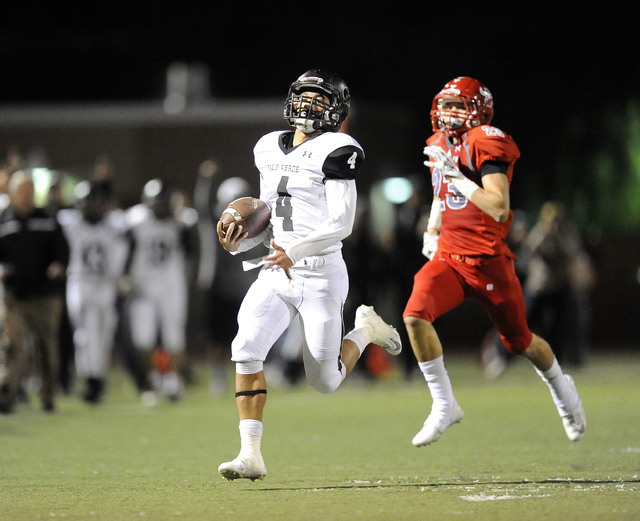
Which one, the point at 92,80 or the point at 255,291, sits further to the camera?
the point at 92,80

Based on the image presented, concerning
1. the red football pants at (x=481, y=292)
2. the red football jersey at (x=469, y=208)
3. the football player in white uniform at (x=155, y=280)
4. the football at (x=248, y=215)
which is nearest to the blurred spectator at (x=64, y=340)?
the football player in white uniform at (x=155, y=280)

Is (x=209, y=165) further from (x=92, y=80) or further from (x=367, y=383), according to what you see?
(x=92, y=80)

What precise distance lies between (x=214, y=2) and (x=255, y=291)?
25637 millimetres

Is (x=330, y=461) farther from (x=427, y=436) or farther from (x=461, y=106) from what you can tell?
(x=461, y=106)

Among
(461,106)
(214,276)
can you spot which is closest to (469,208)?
(461,106)

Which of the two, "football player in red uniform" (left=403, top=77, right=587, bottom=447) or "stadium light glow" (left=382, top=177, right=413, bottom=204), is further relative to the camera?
"stadium light glow" (left=382, top=177, right=413, bottom=204)

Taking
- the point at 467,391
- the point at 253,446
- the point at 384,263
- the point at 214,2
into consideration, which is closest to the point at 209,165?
the point at 384,263

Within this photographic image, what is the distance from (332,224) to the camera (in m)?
5.81

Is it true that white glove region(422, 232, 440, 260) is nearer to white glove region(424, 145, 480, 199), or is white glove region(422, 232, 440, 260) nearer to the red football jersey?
the red football jersey

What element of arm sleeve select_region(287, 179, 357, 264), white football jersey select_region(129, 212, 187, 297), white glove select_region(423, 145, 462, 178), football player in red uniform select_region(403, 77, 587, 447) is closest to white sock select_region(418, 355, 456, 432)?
football player in red uniform select_region(403, 77, 587, 447)

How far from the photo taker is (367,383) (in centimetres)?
1302

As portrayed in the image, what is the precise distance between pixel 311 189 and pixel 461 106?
1266 mm

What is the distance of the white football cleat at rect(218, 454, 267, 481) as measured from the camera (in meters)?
5.54

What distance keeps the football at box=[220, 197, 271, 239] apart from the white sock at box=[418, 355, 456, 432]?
4.50 feet
